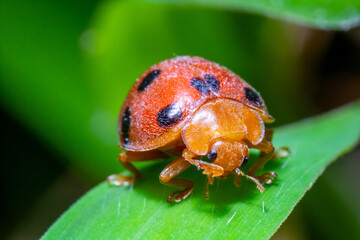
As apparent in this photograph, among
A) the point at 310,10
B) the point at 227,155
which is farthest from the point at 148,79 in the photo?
the point at 310,10

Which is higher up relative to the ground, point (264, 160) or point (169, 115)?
point (169, 115)

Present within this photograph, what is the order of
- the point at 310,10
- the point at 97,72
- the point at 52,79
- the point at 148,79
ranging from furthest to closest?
the point at 52,79 < the point at 97,72 < the point at 310,10 < the point at 148,79

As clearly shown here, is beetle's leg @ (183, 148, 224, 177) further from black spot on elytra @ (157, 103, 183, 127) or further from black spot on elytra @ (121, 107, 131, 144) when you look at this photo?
black spot on elytra @ (121, 107, 131, 144)

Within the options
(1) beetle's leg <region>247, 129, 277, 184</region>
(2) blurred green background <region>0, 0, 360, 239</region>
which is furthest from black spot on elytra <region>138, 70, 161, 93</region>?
(2) blurred green background <region>0, 0, 360, 239</region>

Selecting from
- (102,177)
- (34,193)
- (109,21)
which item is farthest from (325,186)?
(34,193)

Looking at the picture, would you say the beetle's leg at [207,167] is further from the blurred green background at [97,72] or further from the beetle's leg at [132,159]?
the blurred green background at [97,72]

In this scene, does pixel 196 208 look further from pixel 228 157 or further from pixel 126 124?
→ pixel 126 124
